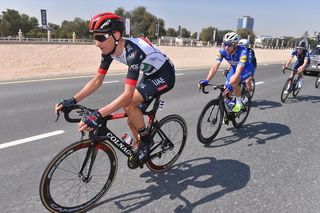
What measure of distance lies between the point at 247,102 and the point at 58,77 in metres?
8.96

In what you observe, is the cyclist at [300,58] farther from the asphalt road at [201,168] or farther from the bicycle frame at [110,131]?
the bicycle frame at [110,131]

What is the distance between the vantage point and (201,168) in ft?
14.3

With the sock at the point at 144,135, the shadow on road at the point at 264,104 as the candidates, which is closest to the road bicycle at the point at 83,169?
the sock at the point at 144,135

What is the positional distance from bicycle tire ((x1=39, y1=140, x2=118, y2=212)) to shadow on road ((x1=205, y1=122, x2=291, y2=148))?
7.97 feet

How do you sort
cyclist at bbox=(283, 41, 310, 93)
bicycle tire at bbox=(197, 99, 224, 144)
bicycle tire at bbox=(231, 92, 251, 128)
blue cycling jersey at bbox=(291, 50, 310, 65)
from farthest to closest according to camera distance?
blue cycling jersey at bbox=(291, 50, 310, 65), cyclist at bbox=(283, 41, 310, 93), bicycle tire at bbox=(231, 92, 251, 128), bicycle tire at bbox=(197, 99, 224, 144)

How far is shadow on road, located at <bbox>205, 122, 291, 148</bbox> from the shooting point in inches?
220

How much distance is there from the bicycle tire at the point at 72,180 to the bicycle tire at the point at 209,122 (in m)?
2.24

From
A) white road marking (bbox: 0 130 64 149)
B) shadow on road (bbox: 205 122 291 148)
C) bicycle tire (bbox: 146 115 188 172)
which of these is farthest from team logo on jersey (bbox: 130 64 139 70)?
white road marking (bbox: 0 130 64 149)

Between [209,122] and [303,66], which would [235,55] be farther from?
[303,66]

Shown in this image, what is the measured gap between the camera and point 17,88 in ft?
31.3

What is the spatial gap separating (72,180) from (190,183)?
1560 millimetres

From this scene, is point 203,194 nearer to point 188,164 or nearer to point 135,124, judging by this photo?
point 188,164

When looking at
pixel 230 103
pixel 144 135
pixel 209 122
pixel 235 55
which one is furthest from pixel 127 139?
pixel 235 55

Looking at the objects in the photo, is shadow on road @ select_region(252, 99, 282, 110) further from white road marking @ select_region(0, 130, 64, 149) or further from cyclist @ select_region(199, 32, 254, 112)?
white road marking @ select_region(0, 130, 64, 149)
